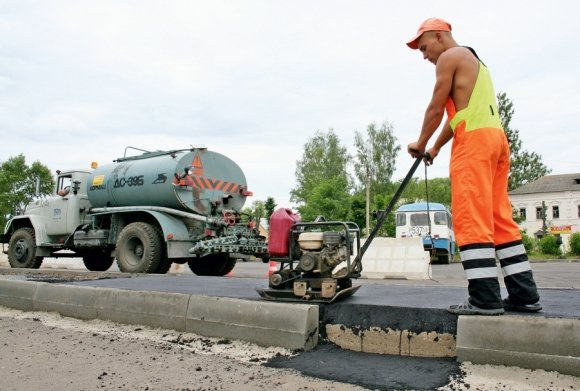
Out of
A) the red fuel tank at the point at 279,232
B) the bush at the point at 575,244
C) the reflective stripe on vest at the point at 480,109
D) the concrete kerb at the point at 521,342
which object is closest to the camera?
the concrete kerb at the point at 521,342

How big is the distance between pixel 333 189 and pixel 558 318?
132ft

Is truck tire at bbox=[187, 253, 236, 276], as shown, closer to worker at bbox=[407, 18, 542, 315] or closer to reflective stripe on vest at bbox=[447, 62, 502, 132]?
worker at bbox=[407, 18, 542, 315]

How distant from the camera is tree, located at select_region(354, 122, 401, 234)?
165ft

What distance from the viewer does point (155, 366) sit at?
319 cm

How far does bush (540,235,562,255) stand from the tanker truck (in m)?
27.7

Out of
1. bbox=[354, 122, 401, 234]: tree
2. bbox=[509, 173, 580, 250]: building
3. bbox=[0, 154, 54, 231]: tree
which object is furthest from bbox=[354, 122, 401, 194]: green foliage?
bbox=[0, 154, 54, 231]: tree

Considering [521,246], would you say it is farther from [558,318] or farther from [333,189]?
[333,189]

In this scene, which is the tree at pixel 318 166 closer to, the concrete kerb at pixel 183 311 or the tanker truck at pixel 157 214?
the tanker truck at pixel 157 214

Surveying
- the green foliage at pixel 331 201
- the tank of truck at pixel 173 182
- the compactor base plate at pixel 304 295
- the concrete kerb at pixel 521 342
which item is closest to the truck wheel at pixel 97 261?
the tank of truck at pixel 173 182

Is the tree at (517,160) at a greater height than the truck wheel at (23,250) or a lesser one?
greater

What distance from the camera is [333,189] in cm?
4291

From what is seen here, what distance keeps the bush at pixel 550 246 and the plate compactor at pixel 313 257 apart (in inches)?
1274

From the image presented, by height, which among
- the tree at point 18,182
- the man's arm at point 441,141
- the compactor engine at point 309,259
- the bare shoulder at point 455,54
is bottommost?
the compactor engine at point 309,259

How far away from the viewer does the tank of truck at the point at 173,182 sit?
9.86 meters
